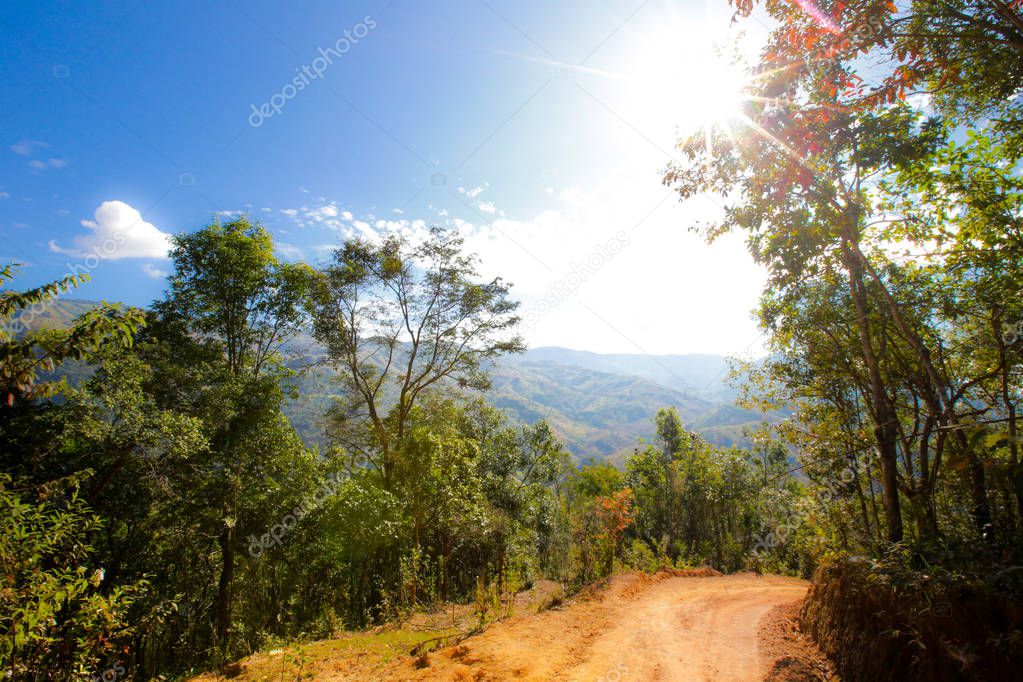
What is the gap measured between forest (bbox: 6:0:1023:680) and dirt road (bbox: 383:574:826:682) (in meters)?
1.50

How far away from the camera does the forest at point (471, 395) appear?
4.64 m

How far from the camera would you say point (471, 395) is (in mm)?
23484

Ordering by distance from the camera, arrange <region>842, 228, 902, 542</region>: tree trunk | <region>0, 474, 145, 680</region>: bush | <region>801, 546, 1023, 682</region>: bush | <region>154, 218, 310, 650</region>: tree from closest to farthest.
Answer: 1. <region>0, 474, 145, 680</region>: bush
2. <region>801, 546, 1023, 682</region>: bush
3. <region>842, 228, 902, 542</region>: tree trunk
4. <region>154, 218, 310, 650</region>: tree

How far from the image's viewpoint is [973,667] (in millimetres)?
4391

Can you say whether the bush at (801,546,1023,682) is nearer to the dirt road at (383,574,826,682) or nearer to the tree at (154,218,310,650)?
the dirt road at (383,574,826,682)

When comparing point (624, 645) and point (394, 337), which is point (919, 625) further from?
point (394, 337)

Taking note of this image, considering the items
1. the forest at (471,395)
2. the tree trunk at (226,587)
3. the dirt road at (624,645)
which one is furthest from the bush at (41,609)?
the tree trunk at (226,587)

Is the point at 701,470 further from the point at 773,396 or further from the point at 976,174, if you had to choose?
the point at 976,174

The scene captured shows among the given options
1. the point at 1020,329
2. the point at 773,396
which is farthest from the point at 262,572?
the point at 1020,329

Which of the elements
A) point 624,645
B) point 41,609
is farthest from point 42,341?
point 624,645

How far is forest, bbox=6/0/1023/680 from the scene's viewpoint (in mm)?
4637

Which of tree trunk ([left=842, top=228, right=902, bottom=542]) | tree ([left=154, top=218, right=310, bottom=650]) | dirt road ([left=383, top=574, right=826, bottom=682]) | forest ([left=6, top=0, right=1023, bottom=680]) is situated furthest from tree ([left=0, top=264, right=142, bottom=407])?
tree trunk ([left=842, top=228, right=902, bottom=542])

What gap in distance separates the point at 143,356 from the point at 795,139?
1658cm

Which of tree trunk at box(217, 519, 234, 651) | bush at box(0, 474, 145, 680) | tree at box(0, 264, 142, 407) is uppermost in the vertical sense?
tree at box(0, 264, 142, 407)
